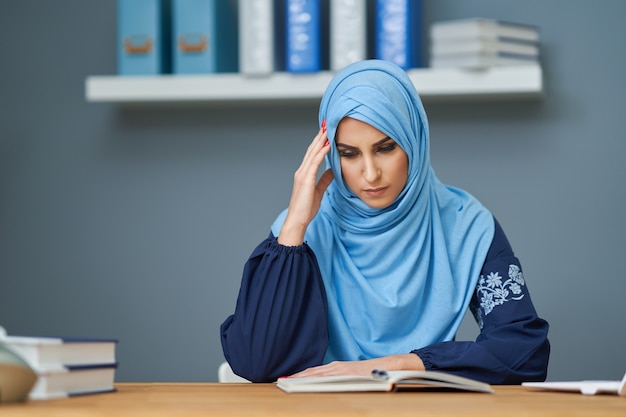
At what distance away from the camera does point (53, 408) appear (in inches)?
42.1

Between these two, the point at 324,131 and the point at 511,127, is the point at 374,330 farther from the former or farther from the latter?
the point at 511,127

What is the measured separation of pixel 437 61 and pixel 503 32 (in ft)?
0.74

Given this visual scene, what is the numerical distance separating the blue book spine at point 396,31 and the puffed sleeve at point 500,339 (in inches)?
41.2

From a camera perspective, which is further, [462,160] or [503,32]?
[462,160]

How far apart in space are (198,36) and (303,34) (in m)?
0.36

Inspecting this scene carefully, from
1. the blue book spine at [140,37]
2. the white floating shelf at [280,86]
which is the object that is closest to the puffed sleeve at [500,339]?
the white floating shelf at [280,86]

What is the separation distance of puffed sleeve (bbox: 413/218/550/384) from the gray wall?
1153 mm

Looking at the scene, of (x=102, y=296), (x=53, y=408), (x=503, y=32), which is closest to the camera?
(x=53, y=408)

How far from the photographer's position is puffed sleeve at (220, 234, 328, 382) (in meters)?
1.85

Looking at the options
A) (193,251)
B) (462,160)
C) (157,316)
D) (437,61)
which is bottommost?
(157,316)

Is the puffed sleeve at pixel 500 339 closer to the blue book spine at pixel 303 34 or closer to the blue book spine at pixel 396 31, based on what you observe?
the blue book spine at pixel 396 31

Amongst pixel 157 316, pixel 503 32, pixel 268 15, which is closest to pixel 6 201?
pixel 157 316

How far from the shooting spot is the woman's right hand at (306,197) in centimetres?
193

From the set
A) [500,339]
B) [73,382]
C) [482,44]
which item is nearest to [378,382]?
[73,382]
